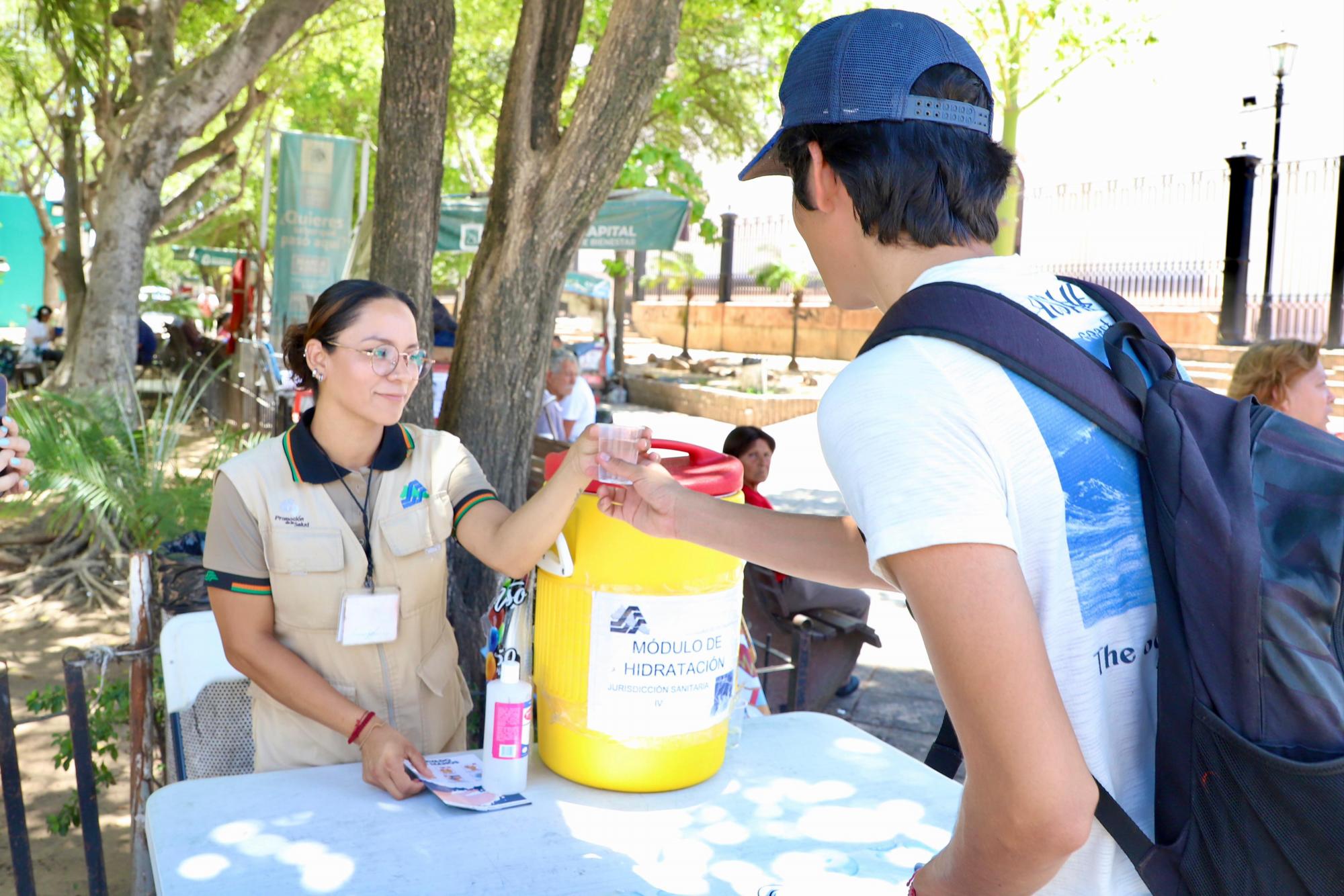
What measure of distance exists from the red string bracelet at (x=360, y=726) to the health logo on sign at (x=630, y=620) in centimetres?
70

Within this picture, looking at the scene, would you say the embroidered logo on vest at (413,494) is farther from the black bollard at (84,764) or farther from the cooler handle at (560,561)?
the black bollard at (84,764)

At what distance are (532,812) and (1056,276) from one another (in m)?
1.27

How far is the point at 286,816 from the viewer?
1.94 meters

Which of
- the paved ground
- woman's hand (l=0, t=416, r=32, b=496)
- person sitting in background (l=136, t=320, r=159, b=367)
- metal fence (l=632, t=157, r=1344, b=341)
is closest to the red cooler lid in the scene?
Answer: the paved ground

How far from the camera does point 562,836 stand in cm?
189

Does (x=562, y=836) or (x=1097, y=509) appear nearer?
(x=1097, y=509)

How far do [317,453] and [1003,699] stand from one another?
1.87 m

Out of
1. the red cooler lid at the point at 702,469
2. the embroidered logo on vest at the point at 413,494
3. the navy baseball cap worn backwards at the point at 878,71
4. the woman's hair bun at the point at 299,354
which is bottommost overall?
the embroidered logo on vest at the point at 413,494

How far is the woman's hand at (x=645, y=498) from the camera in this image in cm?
180

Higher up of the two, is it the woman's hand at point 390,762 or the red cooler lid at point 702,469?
the red cooler lid at point 702,469

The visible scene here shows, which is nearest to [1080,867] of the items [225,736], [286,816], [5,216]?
[286,816]

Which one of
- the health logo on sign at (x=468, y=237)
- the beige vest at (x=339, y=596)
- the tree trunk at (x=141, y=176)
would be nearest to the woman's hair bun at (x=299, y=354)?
the beige vest at (x=339, y=596)

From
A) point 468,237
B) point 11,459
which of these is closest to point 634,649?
point 11,459

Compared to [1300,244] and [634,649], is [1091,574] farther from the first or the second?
[1300,244]
